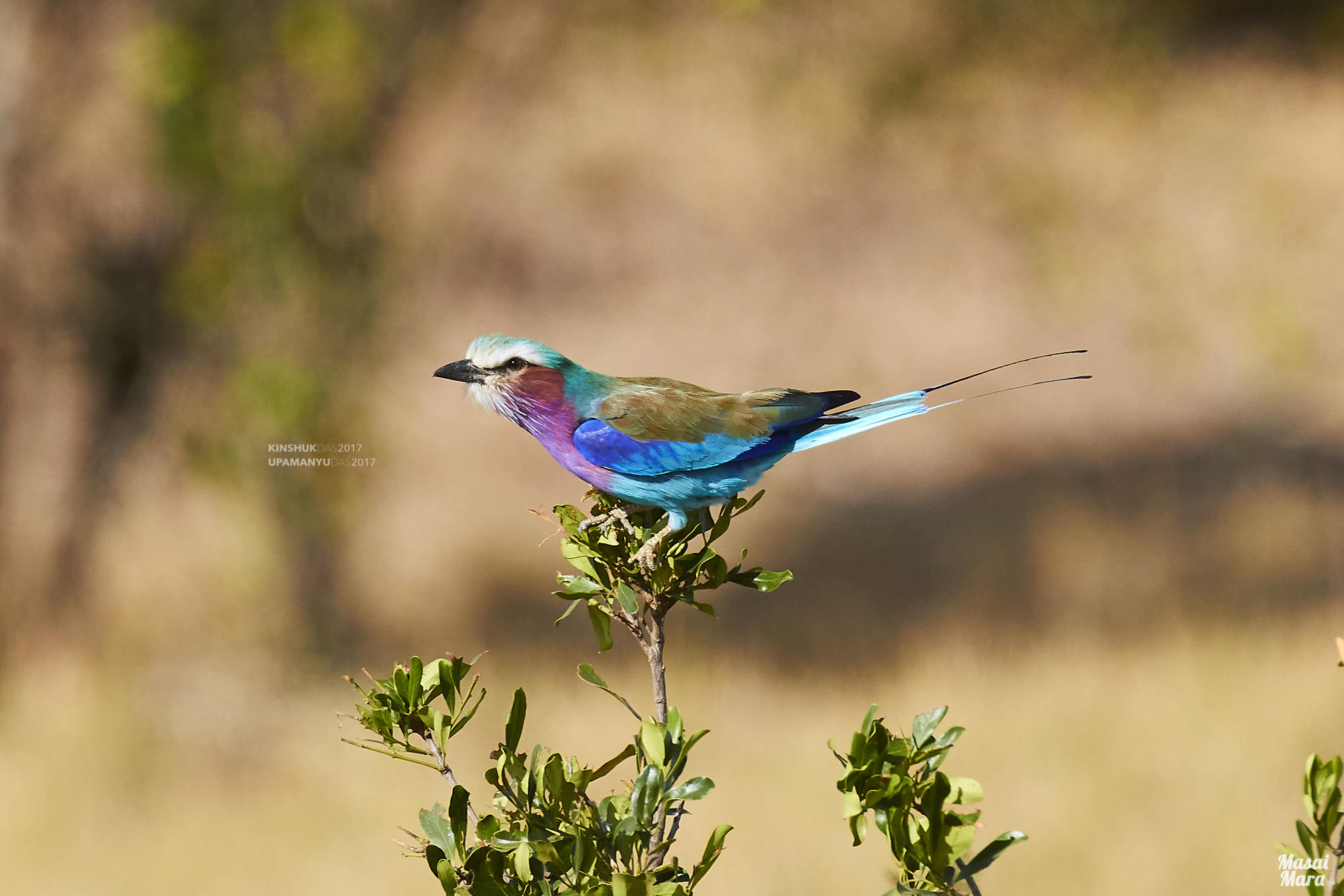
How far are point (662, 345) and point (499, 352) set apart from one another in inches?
116

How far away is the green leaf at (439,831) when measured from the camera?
1.15 meters

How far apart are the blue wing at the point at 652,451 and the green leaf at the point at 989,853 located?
2.06 feet

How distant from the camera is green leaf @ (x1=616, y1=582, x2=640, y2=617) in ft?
4.07

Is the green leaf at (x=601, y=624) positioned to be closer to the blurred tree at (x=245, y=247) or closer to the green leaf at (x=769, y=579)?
the green leaf at (x=769, y=579)

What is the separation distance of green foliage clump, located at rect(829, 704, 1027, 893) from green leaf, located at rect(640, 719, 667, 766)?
0.19 meters

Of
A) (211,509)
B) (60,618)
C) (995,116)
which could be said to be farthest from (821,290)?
(60,618)

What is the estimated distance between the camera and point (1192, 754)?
367 cm

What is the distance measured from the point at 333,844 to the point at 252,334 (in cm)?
194

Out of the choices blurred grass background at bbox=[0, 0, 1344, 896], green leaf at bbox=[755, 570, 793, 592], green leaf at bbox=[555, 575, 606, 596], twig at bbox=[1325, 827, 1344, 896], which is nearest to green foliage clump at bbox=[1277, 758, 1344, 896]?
twig at bbox=[1325, 827, 1344, 896]

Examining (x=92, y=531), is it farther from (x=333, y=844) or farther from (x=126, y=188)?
(x=333, y=844)

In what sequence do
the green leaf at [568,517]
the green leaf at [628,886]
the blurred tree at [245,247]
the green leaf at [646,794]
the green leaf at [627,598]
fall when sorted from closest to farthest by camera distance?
the green leaf at [628,886] < the green leaf at [646,794] < the green leaf at [627,598] < the green leaf at [568,517] < the blurred tree at [245,247]

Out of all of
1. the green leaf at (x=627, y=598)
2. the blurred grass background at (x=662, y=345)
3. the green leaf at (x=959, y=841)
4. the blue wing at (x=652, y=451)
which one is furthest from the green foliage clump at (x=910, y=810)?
the blurred grass background at (x=662, y=345)

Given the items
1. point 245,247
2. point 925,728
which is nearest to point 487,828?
point 925,728

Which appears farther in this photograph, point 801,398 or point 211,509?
point 211,509
